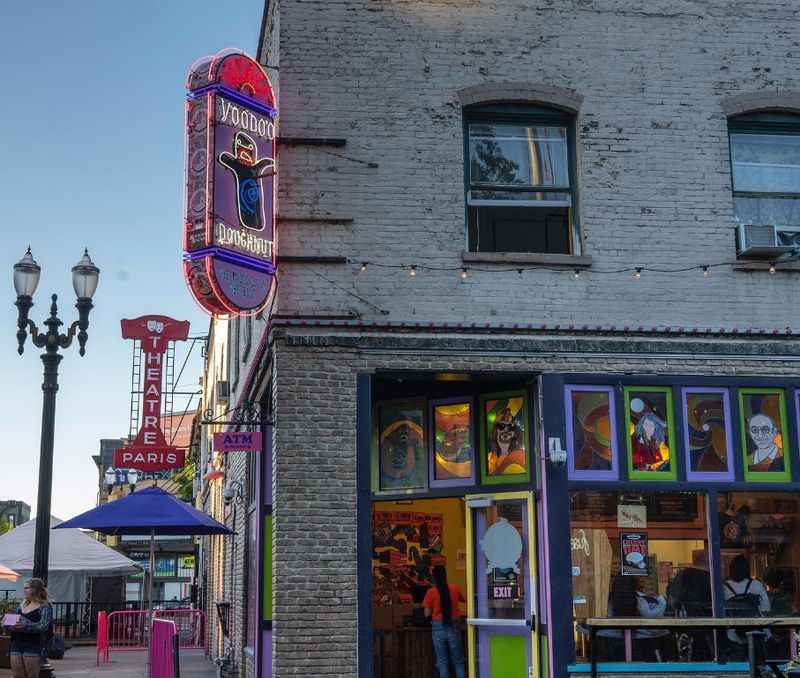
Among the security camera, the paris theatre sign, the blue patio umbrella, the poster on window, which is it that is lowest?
the poster on window

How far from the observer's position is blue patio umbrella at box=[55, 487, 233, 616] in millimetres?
13422

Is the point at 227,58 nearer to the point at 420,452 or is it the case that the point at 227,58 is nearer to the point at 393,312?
the point at 393,312

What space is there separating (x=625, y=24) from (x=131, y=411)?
1496 cm

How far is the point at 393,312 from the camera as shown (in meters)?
11.9

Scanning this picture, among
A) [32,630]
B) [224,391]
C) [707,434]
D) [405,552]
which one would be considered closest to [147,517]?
[32,630]

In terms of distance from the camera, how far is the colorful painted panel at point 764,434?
12086 millimetres

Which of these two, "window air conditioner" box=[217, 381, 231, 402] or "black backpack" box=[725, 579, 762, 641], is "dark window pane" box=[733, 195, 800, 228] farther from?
"window air conditioner" box=[217, 381, 231, 402]

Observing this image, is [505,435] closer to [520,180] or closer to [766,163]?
[520,180]

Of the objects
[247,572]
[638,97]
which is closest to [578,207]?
[638,97]

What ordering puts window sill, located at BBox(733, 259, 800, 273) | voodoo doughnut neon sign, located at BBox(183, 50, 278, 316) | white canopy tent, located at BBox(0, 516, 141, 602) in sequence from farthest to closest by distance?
white canopy tent, located at BBox(0, 516, 141, 602) → window sill, located at BBox(733, 259, 800, 273) → voodoo doughnut neon sign, located at BBox(183, 50, 278, 316)

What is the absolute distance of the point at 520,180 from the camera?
1263cm

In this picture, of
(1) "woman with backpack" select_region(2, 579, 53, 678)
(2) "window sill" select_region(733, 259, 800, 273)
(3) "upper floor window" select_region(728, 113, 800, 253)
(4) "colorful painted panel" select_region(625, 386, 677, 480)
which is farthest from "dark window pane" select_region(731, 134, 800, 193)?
(1) "woman with backpack" select_region(2, 579, 53, 678)

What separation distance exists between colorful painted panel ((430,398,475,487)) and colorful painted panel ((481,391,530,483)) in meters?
0.19

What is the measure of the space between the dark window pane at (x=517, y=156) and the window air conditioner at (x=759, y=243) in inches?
82.9
